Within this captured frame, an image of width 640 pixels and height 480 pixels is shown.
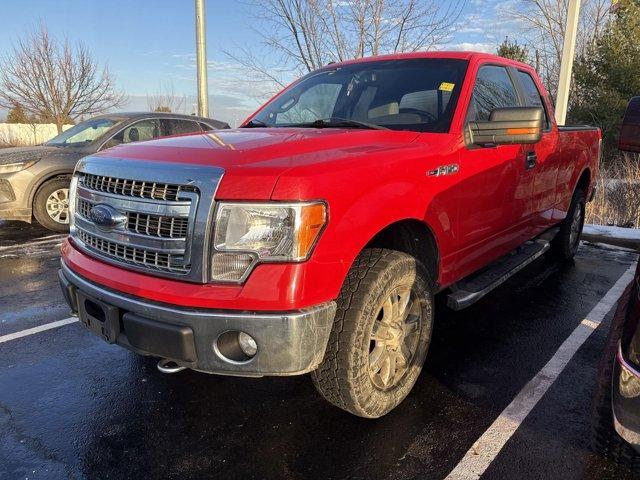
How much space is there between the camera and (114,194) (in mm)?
2428

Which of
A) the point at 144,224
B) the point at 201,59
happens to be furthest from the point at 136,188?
the point at 201,59

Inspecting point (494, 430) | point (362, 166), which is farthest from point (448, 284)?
point (362, 166)

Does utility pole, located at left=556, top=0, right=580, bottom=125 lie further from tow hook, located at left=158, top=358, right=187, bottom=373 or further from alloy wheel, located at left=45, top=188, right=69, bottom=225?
alloy wheel, located at left=45, top=188, right=69, bottom=225

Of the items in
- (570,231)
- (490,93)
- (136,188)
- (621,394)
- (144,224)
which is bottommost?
(570,231)

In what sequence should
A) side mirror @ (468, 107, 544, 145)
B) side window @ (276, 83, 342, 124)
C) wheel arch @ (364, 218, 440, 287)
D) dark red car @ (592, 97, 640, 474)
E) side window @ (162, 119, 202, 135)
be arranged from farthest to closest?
side window @ (162, 119, 202, 135) < side window @ (276, 83, 342, 124) < side mirror @ (468, 107, 544, 145) < wheel arch @ (364, 218, 440, 287) < dark red car @ (592, 97, 640, 474)

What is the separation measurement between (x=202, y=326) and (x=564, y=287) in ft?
13.7

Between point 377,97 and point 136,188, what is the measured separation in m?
1.94

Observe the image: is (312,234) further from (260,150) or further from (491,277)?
(491,277)

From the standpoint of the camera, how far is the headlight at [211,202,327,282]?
2.04m

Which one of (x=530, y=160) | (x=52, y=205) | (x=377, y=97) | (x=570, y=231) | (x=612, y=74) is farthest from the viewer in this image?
(x=612, y=74)

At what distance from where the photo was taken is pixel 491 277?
358cm

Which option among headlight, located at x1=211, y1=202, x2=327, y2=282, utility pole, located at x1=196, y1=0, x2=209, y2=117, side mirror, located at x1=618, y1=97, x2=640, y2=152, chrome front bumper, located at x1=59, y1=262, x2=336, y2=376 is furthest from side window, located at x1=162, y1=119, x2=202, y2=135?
side mirror, located at x1=618, y1=97, x2=640, y2=152

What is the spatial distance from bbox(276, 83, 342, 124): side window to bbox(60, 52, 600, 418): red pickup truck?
8 cm

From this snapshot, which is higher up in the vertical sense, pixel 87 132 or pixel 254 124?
pixel 254 124
